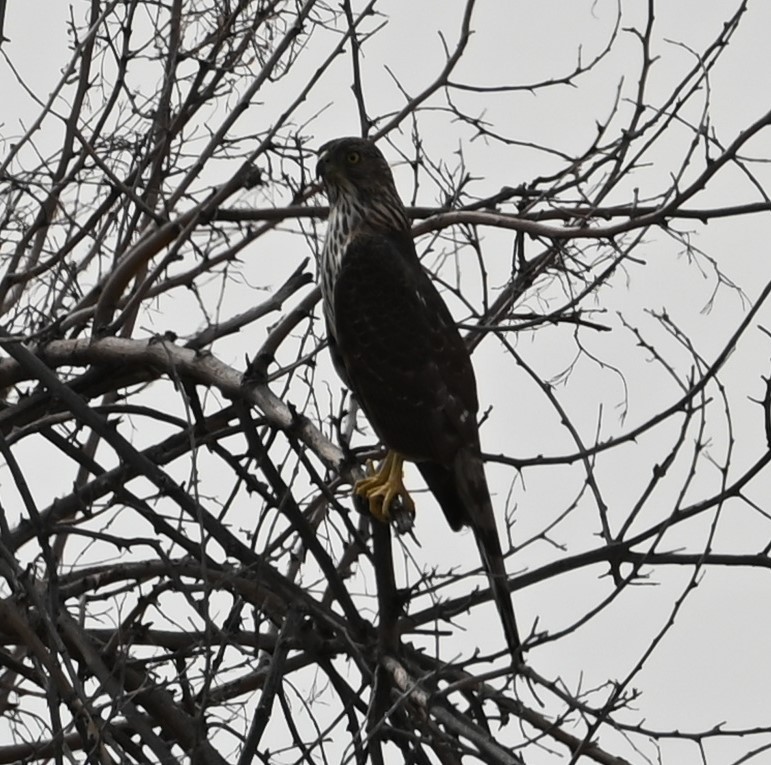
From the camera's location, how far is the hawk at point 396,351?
4586mm

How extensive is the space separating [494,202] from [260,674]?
1.71 metres

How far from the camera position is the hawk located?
4586mm

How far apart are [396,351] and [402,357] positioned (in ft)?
0.09

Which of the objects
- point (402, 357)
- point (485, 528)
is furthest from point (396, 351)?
point (485, 528)

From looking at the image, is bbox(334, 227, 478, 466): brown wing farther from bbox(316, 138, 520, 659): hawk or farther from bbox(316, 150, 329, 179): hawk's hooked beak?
bbox(316, 150, 329, 179): hawk's hooked beak

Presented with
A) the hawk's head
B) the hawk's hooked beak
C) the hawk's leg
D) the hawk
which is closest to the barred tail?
the hawk

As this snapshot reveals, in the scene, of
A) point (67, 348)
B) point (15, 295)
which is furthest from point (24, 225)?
point (67, 348)

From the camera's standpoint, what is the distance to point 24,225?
544cm

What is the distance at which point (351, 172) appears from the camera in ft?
17.2

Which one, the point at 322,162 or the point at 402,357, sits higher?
the point at 322,162

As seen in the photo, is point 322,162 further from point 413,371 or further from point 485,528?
point 485,528

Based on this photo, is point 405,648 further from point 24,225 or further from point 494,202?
point 24,225

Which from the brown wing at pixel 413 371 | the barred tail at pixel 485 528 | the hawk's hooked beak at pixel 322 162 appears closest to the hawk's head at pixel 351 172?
the hawk's hooked beak at pixel 322 162

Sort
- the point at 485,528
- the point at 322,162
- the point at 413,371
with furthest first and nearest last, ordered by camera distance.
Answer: the point at 322,162
the point at 413,371
the point at 485,528
